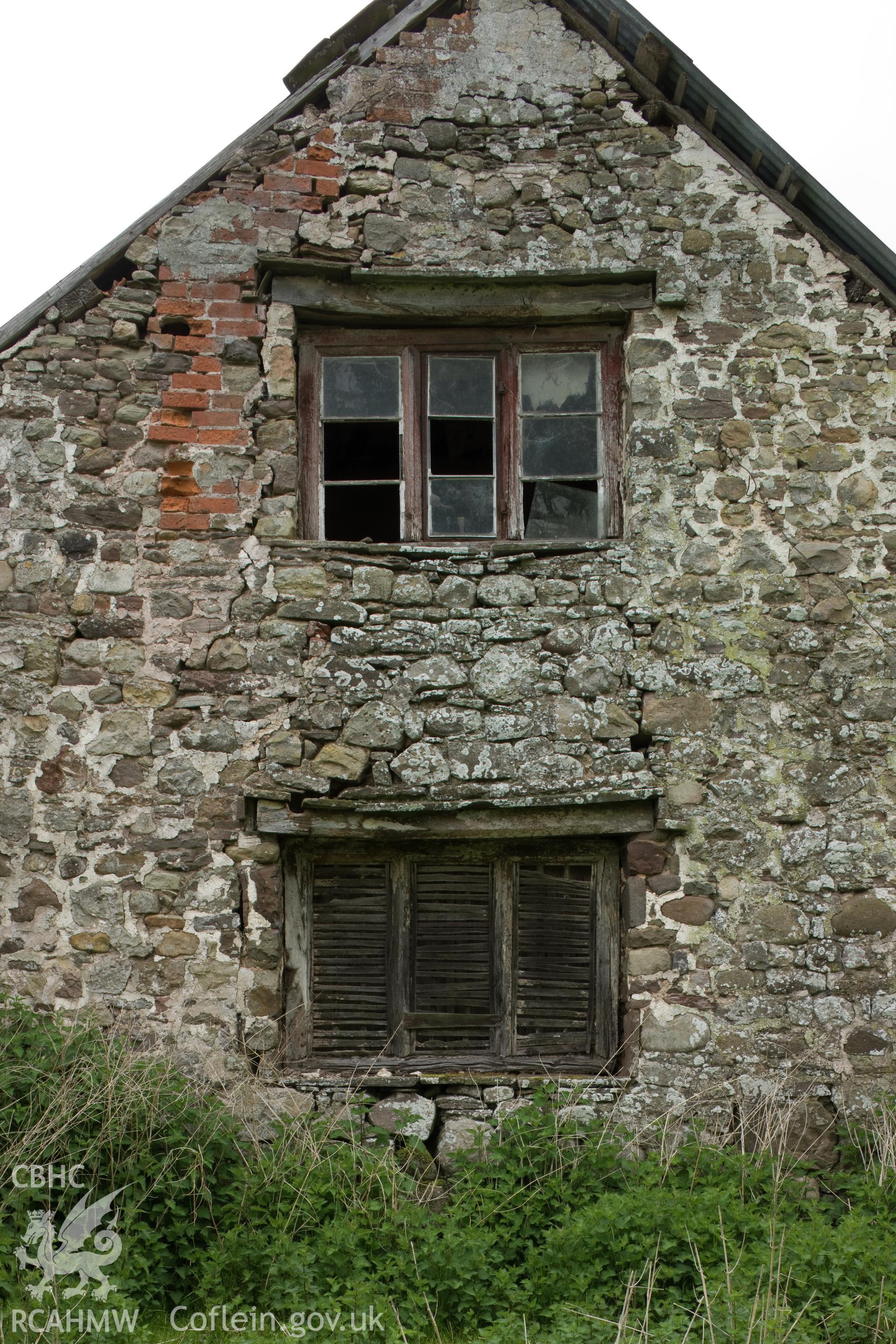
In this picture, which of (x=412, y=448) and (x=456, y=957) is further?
(x=412, y=448)

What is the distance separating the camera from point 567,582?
6.44 metres

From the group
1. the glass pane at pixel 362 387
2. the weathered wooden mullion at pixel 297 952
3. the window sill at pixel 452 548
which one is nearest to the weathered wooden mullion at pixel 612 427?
the window sill at pixel 452 548

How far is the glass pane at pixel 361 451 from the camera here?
267 inches

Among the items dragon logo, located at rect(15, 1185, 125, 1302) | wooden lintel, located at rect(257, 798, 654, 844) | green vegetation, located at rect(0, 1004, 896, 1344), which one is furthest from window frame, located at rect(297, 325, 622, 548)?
dragon logo, located at rect(15, 1185, 125, 1302)

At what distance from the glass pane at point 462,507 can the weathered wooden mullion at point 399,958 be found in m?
1.87

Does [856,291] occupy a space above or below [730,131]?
below

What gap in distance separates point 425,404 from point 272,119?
1784mm

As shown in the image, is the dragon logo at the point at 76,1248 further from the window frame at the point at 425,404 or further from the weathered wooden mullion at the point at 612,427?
the weathered wooden mullion at the point at 612,427

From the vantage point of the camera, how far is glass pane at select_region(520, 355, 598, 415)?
685cm

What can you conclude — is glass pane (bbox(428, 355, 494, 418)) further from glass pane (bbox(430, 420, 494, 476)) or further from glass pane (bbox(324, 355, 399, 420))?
glass pane (bbox(324, 355, 399, 420))

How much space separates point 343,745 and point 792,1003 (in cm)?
267

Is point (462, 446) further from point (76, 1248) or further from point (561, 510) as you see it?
point (76, 1248)

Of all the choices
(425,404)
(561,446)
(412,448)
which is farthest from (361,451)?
(561,446)

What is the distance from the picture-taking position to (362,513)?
6.77 m
